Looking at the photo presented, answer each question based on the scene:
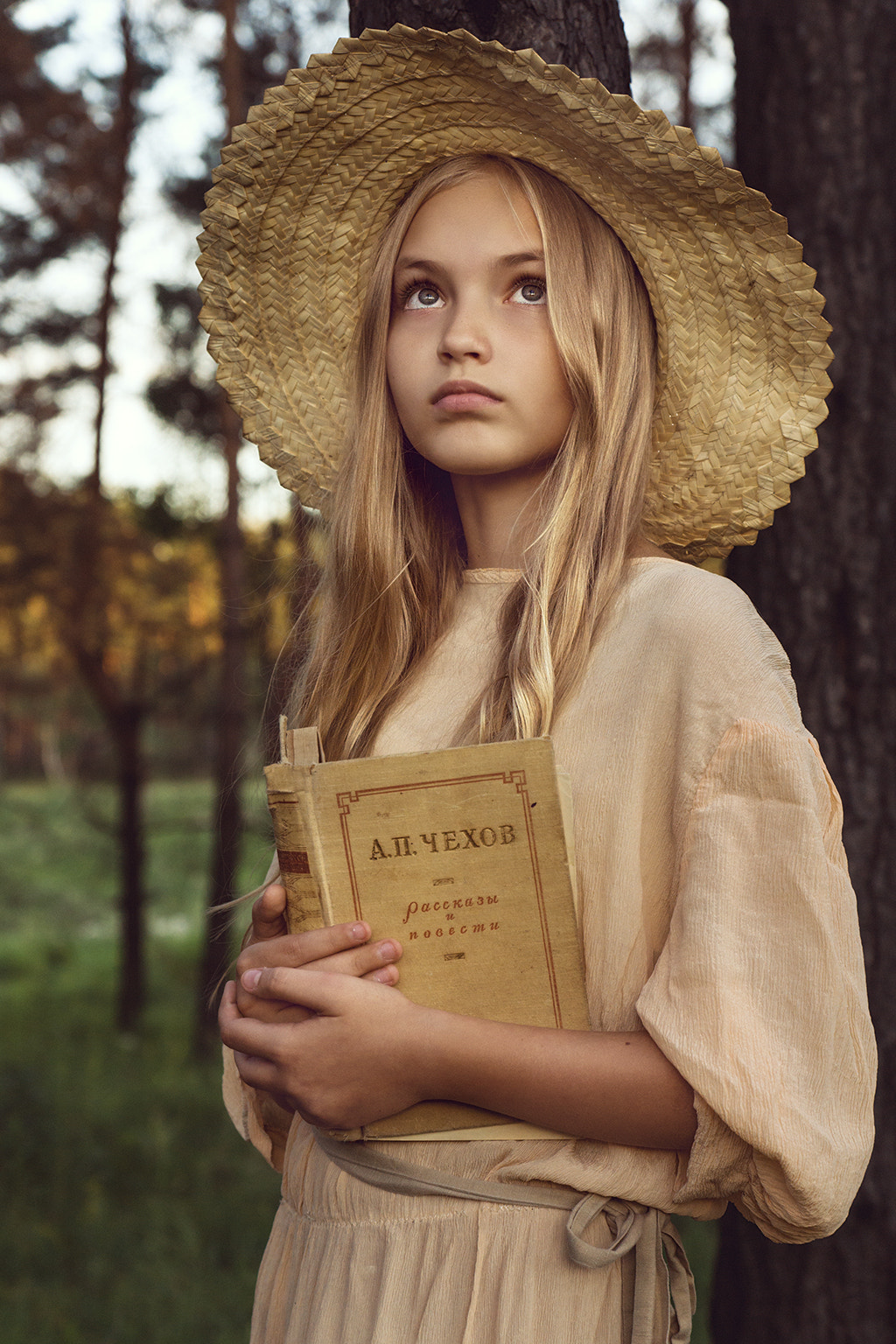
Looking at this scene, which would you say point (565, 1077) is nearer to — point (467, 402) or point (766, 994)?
point (766, 994)

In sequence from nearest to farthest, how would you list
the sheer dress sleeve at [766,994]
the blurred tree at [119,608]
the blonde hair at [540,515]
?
the sheer dress sleeve at [766,994] → the blonde hair at [540,515] → the blurred tree at [119,608]

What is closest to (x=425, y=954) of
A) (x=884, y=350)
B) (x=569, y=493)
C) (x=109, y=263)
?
(x=569, y=493)

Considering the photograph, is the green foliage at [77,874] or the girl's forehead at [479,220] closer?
the girl's forehead at [479,220]

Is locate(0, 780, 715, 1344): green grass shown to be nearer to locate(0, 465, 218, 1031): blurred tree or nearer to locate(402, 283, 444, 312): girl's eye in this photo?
locate(0, 465, 218, 1031): blurred tree

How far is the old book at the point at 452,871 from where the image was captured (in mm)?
1308

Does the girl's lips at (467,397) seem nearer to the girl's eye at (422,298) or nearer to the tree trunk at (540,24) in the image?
the girl's eye at (422,298)

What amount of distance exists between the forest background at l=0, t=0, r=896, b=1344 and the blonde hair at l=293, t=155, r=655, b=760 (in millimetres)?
164

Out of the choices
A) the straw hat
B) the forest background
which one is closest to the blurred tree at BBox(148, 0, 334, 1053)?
the forest background

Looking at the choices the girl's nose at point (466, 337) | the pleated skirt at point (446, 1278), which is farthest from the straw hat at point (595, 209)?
the pleated skirt at point (446, 1278)

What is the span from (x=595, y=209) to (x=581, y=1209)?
1.25m

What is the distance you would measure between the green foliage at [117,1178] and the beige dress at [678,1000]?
2.05 ft

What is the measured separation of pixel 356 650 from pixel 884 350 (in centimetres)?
145

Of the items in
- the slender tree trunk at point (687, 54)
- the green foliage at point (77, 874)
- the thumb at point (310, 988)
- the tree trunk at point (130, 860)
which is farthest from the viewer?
the green foliage at point (77, 874)

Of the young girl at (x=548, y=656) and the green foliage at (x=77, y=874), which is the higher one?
the young girl at (x=548, y=656)
